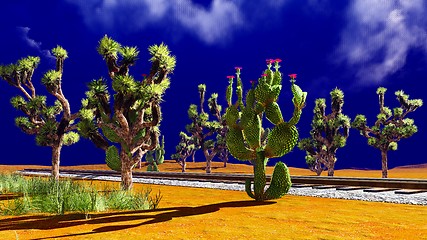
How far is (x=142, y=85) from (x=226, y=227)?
9.10 m

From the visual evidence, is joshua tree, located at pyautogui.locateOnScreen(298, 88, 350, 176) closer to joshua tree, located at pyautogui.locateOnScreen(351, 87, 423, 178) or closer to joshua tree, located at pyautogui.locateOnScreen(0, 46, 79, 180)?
joshua tree, located at pyautogui.locateOnScreen(351, 87, 423, 178)

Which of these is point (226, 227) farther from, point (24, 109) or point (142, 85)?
point (24, 109)

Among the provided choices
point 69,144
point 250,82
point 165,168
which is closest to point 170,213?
point 250,82

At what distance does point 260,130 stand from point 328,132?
79.2 feet

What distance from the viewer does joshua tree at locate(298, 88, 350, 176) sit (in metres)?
35.3

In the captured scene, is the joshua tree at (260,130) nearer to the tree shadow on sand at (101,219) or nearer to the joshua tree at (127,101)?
the tree shadow on sand at (101,219)

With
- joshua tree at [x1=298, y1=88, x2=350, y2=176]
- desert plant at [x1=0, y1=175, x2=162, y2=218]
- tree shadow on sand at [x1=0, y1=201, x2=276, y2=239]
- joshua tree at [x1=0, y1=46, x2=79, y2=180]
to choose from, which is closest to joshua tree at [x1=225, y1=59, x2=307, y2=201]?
tree shadow on sand at [x1=0, y1=201, x2=276, y2=239]

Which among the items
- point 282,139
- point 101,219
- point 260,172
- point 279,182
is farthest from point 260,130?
point 101,219

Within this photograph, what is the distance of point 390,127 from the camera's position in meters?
35.8

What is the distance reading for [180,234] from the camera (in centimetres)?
815

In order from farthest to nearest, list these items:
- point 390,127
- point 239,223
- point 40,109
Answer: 1. point 390,127
2. point 40,109
3. point 239,223

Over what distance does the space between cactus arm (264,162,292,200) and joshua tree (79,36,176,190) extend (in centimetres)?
568

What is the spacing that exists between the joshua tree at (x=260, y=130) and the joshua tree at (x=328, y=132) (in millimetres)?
22464

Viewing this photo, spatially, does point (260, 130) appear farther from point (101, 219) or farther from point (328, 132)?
point (328, 132)
